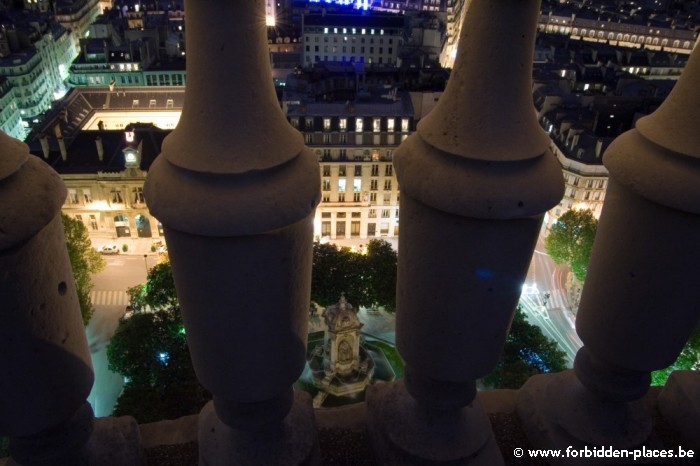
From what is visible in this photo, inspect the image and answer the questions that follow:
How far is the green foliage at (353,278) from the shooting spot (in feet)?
108

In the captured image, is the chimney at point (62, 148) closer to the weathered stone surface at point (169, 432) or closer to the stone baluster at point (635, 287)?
the weathered stone surface at point (169, 432)

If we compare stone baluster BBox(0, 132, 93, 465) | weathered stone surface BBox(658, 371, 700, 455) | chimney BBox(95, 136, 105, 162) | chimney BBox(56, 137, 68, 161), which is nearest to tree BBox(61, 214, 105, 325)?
chimney BBox(95, 136, 105, 162)

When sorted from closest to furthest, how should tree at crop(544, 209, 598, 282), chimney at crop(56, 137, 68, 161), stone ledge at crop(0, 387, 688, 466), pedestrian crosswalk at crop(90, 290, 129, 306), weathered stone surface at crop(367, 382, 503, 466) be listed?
weathered stone surface at crop(367, 382, 503, 466) → stone ledge at crop(0, 387, 688, 466) → tree at crop(544, 209, 598, 282) → pedestrian crosswalk at crop(90, 290, 129, 306) → chimney at crop(56, 137, 68, 161)

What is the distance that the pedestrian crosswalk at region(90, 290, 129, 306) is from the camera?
40.2m

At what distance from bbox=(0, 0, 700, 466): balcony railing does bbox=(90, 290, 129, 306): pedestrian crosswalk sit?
34282mm

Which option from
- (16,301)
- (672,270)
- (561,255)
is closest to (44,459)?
(16,301)

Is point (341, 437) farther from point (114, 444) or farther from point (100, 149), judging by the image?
point (100, 149)

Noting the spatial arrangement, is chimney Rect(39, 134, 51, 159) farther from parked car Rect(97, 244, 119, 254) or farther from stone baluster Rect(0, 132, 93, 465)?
stone baluster Rect(0, 132, 93, 465)

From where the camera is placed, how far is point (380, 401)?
848 cm

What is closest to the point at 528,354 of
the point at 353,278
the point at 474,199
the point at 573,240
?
the point at 353,278

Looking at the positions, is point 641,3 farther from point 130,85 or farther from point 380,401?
point 380,401

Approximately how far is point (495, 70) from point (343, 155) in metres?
40.9

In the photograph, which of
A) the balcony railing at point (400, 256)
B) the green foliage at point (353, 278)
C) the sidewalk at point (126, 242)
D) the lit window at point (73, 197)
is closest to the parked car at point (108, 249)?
the sidewalk at point (126, 242)

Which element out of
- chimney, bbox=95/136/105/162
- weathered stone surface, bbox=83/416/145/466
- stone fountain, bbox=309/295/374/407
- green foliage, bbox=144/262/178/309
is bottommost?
stone fountain, bbox=309/295/374/407
